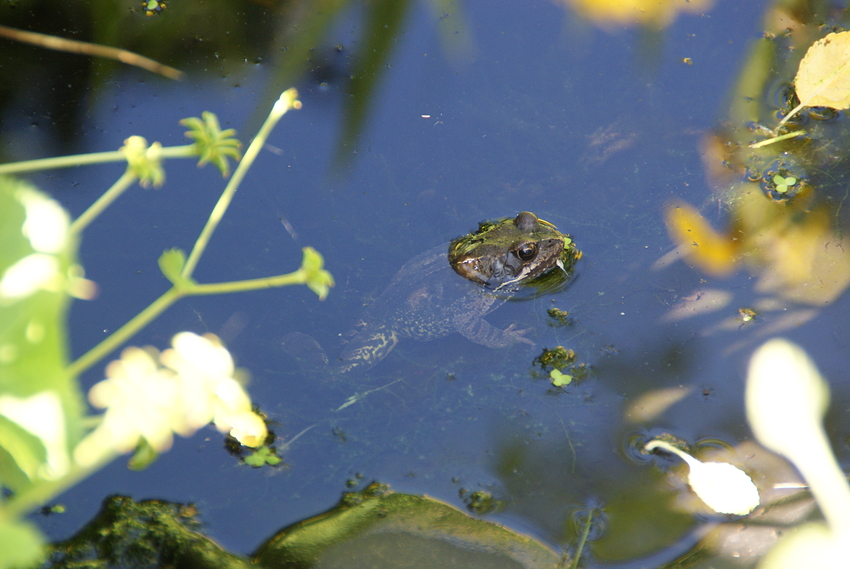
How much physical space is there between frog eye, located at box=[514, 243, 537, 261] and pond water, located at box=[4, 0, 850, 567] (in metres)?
0.32

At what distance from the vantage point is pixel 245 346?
3.85 meters

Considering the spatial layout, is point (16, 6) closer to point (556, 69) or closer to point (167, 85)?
point (167, 85)

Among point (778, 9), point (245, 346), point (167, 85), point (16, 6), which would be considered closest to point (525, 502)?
point (245, 346)

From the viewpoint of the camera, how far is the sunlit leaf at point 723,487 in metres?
3.12

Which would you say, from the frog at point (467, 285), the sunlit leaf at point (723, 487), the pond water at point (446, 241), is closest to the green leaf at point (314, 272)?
the pond water at point (446, 241)

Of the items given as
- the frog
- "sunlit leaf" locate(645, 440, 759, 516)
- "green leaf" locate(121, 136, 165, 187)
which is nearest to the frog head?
the frog

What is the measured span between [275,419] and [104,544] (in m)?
1.08

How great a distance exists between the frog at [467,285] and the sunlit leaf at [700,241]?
2.47ft

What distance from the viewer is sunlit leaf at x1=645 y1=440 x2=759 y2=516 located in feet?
10.2

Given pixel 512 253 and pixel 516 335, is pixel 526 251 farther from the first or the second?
pixel 516 335

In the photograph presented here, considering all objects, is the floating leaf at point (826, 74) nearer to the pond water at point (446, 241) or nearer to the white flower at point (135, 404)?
the pond water at point (446, 241)

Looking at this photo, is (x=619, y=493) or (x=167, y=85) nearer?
(x=619, y=493)

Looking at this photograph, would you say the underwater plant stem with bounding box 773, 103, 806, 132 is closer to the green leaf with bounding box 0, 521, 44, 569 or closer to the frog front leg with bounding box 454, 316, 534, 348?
the frog front leg with bounding box 454, 316, 534, 348

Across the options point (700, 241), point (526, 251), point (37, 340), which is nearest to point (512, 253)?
point (526, 251)
